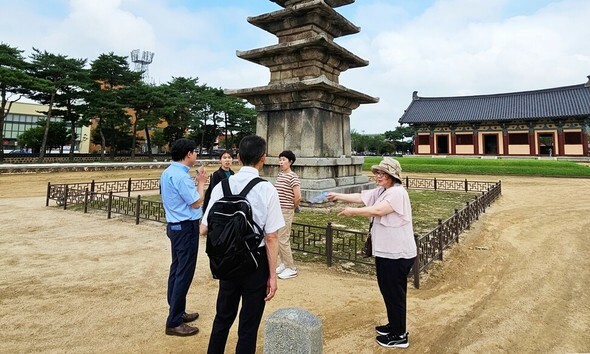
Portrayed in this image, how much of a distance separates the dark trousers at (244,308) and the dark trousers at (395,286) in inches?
53.0

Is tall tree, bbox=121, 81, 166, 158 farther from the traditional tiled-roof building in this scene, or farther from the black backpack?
the black backpack

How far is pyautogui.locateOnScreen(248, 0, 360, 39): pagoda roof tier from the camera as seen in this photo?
10.6m

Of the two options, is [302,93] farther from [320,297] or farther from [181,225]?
[181,225]

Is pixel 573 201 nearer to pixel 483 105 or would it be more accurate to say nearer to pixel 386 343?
pixel 386 343

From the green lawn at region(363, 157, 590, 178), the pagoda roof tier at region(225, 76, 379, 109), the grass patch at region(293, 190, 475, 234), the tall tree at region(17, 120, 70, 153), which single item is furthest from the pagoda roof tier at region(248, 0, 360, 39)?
the tall tree at region(17, 120, 70, 153)

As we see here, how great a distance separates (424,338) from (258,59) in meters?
10.8

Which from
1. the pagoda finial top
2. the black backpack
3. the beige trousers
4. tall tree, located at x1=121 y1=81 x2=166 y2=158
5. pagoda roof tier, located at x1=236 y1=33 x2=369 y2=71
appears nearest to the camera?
the black backpack

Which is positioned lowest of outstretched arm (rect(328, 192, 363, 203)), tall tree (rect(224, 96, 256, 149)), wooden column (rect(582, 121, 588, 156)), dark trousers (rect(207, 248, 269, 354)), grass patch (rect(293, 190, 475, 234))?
grass patch (rect(293, 190, 475, 234))

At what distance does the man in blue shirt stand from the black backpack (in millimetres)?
1136

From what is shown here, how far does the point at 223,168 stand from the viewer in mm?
5129

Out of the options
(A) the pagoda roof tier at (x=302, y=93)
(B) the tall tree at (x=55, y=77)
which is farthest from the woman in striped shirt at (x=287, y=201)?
(B) the tall tree at (x=55, y=77)

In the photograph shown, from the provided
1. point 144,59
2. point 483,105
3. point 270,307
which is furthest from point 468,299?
point 144,59

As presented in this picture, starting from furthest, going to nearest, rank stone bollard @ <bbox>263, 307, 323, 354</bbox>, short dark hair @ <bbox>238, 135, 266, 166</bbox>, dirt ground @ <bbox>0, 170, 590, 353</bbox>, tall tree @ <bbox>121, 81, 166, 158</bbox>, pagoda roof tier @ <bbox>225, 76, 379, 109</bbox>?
tall tree @ <bbox>121, 81, 166, 158</bbox> → pagoda roof tier @ <bbox>225, 76, 379, 109</bbox> → dirt ground @ <bbox>0, 170, 590, 353</bbox> → short dark hair @ <bbox>238, 135, 266, 166</bbox> → stone bollard @ <bbox>263, 307, 323, 354</bbox>

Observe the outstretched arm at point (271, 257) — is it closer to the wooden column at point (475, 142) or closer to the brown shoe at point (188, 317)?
the brown shoe at point (188, 317)
